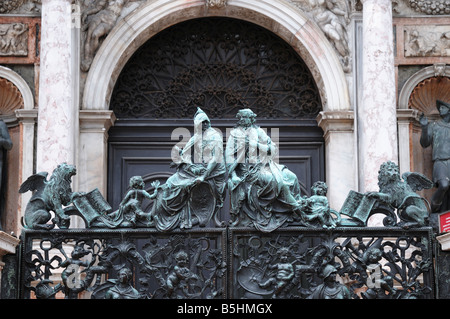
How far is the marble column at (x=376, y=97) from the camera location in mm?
16562

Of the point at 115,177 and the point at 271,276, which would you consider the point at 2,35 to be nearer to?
the point at 115,177

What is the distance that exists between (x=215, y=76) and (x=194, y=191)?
5.53m

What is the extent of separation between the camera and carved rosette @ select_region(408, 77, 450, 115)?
18.0 metres

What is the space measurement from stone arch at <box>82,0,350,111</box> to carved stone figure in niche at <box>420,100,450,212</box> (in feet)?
4.36

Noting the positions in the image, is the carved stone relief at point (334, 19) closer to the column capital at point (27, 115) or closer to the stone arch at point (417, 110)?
the stone arch at point (417, 110)

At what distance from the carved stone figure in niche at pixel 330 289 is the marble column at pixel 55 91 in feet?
16.3

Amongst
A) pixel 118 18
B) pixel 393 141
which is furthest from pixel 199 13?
pixel 393 141

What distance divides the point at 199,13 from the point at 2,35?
322 cm

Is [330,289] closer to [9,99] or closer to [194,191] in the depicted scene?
[194,191]

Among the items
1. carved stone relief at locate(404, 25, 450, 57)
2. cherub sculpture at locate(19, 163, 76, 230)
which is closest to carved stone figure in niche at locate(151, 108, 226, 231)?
cherub sculpture at locate(19, 163, 76, 230)

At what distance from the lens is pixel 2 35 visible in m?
17.8

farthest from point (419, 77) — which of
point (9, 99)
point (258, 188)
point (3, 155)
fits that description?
point (3, 155)

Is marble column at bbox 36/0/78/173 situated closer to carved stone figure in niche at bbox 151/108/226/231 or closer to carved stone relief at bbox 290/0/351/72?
carved stone figure in niche at bbox 151/108/226/231

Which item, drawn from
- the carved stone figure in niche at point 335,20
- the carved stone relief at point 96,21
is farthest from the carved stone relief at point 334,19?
the carved stone relief at point 96,21
